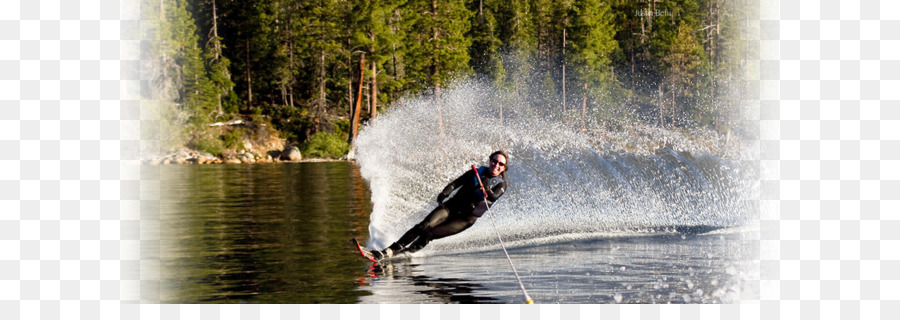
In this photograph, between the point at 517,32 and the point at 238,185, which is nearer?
the point at 238,185

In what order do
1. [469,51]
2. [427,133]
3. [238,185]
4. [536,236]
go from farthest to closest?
[469,51]
[238,185]
[427,133]
[536,236]

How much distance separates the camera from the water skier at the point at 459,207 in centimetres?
1040

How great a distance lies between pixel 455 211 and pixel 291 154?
102 ft

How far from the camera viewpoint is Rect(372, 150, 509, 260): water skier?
409 inches

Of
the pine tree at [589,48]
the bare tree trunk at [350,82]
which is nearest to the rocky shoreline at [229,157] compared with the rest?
the bare tree trunk at [350,82]

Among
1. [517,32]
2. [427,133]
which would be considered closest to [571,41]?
[517,32]

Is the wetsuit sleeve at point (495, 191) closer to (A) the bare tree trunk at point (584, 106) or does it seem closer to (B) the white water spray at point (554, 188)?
(B) the white water spray at point (554, 188)

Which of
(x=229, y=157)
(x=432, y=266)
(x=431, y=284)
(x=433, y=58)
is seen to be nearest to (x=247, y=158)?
(x=229, y=157)

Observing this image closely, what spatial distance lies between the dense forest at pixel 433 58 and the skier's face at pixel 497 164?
1151 inches

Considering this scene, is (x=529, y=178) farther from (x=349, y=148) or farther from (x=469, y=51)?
(x=469, y=51)

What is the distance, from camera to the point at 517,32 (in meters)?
51.5

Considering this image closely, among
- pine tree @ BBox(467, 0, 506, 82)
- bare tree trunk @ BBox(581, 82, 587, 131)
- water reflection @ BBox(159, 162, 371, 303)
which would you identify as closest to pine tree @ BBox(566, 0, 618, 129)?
bare tree trunk @ BBox(581, 82, 587, 131)

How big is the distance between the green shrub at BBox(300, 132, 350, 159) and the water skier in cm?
3176

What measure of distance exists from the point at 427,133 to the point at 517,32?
36460 mm
